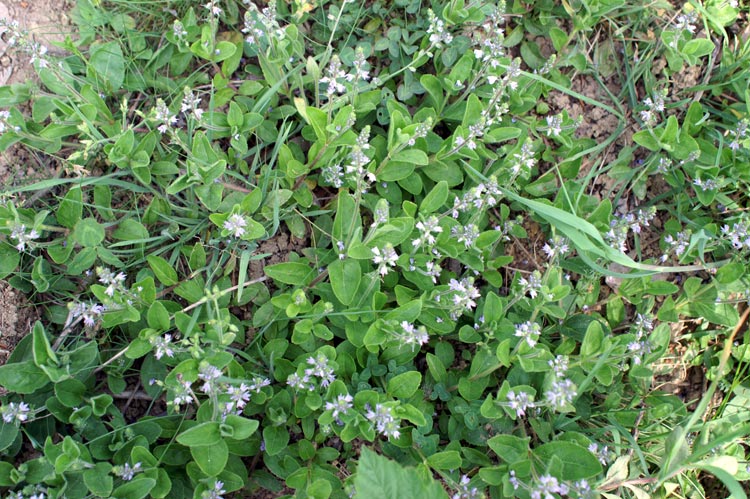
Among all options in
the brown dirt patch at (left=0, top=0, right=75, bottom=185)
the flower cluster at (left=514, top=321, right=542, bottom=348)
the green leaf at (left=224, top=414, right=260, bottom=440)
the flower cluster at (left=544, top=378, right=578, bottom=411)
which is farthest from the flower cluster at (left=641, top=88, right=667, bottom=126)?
the brown dirt patch at (left=0, top=0, right=75, bottom=185)

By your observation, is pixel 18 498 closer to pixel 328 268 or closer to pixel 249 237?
pixel 249 237

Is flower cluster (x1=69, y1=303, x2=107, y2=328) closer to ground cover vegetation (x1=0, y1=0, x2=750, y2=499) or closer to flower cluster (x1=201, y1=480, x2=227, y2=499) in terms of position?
ground cover vegetation (x1=0, y1=0, x2=750, y2=499)

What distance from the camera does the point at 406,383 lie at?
3504mm

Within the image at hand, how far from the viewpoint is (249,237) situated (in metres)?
3.54

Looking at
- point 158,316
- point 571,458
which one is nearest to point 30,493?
point 158,316

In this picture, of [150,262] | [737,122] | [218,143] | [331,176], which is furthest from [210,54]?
[737,122]

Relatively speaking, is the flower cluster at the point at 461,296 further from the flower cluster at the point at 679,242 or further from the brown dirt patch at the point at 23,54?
the brown dirt patch at the point at 23,54

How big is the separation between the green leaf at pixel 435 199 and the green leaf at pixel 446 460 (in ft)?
4.92

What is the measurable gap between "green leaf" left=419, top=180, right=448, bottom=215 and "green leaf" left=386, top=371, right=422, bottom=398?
105 centimetres

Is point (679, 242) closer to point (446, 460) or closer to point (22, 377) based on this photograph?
point (446, 460)

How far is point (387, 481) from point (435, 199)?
1745mm

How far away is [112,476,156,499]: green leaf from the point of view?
312 centimetres

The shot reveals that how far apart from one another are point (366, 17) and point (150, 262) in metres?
2.51

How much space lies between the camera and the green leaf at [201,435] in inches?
120
